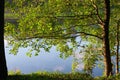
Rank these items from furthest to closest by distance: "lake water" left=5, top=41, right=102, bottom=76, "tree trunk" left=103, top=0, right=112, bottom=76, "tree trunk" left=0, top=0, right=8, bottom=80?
1. "lake water" left=5, top=41, right=102, bottom=76
2. "tree trunk" left=103, top=0, right=112, bottom=76
3. "tree trunk" left=0, top=0, right=8, bottom=80

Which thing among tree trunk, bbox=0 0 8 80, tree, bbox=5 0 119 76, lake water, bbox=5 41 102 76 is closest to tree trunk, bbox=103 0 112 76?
tree, bbox=5 0 119 76

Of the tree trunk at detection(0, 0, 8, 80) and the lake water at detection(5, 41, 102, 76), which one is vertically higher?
the tree trunk at detection(0, 0, 8, 80)

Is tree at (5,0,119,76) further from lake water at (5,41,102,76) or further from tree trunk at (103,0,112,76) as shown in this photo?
lake water at (5,41,102,76)

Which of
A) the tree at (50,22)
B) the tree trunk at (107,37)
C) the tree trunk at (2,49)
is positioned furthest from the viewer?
the tree trunk at (107,37)

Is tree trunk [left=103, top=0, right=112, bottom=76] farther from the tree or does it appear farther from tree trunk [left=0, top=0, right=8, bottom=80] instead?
tree trunk [left=0, top=0, right=8, bottom=80]

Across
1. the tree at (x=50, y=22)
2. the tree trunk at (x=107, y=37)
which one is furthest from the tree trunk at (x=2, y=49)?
the tree trunk at (x=107, y=37)

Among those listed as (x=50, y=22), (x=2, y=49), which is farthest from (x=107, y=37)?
(x=2, y=49)

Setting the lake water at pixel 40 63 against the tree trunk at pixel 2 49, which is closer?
the tree trunk at pixel 2 49

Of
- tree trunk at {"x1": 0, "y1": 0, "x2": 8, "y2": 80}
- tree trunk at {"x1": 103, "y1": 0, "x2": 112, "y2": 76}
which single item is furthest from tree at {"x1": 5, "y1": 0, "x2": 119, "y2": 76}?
tree trunk at {"x1": 0, "y1": 0, "x2": 8, "y2": 80}

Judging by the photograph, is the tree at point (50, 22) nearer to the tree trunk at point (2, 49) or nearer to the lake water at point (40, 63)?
the tree trunk at point (2, 49)

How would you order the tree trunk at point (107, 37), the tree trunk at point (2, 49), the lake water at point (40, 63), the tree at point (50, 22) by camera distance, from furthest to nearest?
the lake water at point (40, 63) → the tree trunk at point (107, 37) → the tree at point (50, 22) → the tree trunk at point (2, 49)

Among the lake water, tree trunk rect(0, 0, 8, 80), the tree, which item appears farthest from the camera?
the lake water

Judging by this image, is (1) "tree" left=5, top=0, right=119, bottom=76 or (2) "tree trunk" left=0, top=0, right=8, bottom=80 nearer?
(2) "tree trunk" left=0, top=0, right=8, bottom=80

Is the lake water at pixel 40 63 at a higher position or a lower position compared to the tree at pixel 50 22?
lower
